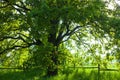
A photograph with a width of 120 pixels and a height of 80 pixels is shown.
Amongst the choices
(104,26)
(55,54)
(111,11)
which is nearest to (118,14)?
(111,11)

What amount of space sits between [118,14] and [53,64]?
6.28 metres

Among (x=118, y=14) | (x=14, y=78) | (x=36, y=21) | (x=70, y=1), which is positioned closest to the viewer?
(x=36, y=21)

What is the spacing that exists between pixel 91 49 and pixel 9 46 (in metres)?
6.88

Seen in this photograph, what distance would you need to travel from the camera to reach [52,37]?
24.4 meters

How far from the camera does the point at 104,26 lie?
63.5 feet

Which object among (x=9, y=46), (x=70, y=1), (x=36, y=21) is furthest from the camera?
(x=9, y=46)

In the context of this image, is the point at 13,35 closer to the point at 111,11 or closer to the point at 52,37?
the point at 52,37

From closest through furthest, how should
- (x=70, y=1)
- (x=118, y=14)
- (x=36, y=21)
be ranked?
(x=36, y=21), (x=70, y=1), (x=118, y=14)

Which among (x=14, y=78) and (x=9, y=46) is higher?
(x=9, y=46)

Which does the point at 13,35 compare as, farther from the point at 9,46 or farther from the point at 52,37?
the point at 52,37

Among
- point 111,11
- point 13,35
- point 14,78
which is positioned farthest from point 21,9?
point 111,11

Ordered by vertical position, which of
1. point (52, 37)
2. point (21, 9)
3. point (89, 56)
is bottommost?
point (89, 56)

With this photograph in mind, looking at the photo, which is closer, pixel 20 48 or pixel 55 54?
pixel 55 54

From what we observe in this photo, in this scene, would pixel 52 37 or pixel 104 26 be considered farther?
pixel 52 37
